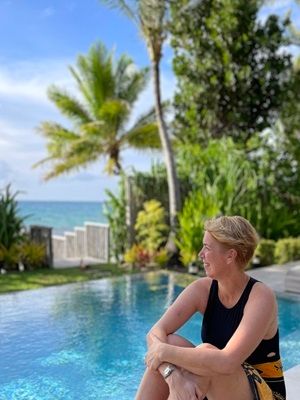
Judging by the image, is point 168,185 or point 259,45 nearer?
point 168,185

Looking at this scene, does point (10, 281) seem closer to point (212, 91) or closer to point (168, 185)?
point (168, 185)

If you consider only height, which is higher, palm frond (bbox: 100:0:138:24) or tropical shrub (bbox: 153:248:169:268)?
palm frond (bbox: 100:0:138:24)

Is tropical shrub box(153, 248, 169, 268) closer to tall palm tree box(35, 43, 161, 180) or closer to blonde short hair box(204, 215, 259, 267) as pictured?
tall palm tree box(35, 43, 161, 180)

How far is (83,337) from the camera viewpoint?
543 cm

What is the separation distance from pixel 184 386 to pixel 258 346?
17.5 inches

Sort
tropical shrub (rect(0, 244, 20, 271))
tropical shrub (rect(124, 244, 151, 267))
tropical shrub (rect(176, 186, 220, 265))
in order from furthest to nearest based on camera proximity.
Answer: tropical shrub (rect(124, 244, 151, 267)) < tropical shrub (rect(0, 244, 20, 271)) < tropical shrub (rect(176, 186, 220, 265))

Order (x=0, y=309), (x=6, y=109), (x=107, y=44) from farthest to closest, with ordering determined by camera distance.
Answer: (x=6, y=109) → (x=107, y=44) → (x=0, y=309)

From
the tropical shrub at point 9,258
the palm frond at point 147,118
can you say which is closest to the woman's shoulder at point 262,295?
the tropical shrub at point 9,258

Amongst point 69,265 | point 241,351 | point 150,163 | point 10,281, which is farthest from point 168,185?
point 241,351

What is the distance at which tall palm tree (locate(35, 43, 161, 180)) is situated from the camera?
54.4 feet

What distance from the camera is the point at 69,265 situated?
34.8 feet

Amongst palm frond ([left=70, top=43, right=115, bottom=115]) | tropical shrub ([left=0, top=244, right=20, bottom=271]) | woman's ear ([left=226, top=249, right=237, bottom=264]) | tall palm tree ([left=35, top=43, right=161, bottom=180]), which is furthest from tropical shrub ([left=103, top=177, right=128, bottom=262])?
woman's ear ([left=226, top=249, right=237, bottom=264])

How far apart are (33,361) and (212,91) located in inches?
445

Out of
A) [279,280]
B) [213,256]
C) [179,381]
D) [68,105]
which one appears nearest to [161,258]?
[279,280]
